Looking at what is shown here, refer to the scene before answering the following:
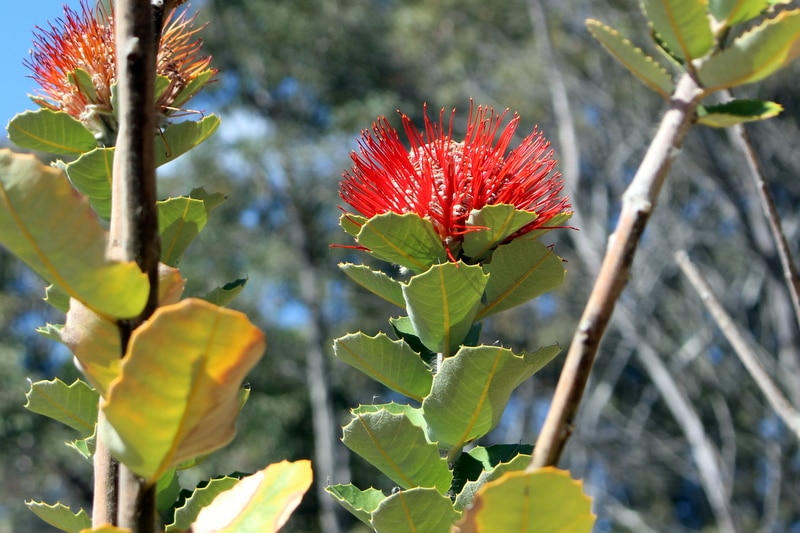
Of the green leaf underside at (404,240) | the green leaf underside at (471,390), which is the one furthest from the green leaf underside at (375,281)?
the green leaf underside at (471,390)

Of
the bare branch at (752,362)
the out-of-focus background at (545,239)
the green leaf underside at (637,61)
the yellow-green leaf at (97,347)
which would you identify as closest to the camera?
the yellow-green leaf at (97,347)

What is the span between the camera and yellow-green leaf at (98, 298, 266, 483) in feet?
1.53

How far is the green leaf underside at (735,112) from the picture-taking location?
0.67 m

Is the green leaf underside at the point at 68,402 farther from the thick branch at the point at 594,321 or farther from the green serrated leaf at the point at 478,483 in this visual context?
the thick branch at the point at 594,321

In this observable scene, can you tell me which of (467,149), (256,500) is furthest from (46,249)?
(467,149)

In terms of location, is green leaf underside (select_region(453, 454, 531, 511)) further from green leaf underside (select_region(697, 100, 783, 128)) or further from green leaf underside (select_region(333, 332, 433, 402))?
green leaf underside (select_region(697, 100, 783, 128))

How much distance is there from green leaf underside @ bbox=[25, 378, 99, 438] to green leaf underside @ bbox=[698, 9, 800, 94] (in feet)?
2.26

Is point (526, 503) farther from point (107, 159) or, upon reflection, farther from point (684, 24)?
point (107, 159)

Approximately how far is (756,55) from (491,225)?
45 centimetres

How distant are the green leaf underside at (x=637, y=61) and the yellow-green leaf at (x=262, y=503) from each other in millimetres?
373

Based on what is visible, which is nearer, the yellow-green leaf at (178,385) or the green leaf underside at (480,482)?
the yellow-green leaf at (178,385)

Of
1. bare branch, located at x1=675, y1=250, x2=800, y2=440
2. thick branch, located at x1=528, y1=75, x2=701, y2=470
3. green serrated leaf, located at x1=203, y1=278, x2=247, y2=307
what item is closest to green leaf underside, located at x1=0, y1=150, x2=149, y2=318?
thick branch, located at x1=528, y1=75, x2=701, y2=470

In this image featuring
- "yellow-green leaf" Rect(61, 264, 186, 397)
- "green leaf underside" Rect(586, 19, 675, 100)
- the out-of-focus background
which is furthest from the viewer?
the out-of-focus background

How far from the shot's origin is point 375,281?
1052 millimetres
